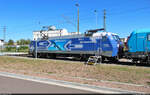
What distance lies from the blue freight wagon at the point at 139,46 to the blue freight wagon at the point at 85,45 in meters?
1.99

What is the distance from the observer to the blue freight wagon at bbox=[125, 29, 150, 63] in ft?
45.6

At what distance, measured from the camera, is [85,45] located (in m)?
18.7

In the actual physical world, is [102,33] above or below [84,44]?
above

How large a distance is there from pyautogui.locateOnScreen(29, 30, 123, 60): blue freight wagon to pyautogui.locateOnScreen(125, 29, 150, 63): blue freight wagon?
199 cm

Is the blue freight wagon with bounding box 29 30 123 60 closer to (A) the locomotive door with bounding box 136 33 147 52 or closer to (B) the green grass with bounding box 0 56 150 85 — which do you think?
(A) the locomotive door with bounding box 136 33 147 52

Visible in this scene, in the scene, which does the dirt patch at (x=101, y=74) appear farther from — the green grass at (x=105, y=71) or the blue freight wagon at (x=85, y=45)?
the blue freight wagon at (x=85, y=45)

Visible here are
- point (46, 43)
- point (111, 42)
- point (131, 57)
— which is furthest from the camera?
point (46, 43)

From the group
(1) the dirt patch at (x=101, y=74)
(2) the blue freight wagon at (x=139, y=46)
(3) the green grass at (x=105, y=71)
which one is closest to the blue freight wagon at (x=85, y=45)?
(2) the blue freight wagon at (x=139, y=46)

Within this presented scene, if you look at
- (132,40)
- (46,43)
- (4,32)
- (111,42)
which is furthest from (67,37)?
(4,32)

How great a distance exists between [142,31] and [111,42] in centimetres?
345

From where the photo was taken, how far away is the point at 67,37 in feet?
68.7

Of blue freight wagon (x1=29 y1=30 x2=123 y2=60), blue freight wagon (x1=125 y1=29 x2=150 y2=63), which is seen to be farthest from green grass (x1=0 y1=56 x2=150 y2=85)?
blue freight wagon (x1=29 y1=30 x2=123 y2=60)

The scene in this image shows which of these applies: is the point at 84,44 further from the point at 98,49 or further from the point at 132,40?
the point at 132,40

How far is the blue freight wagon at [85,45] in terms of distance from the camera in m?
16.7
